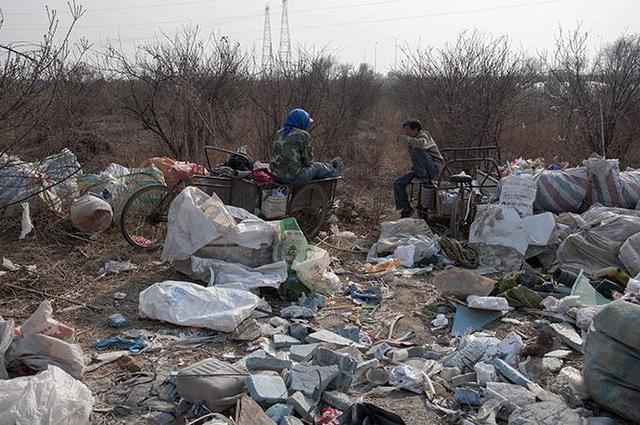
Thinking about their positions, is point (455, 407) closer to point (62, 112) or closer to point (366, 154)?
point (62, 112)

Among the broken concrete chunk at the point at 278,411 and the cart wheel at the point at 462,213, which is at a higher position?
the cart wheel at the point at 462,213

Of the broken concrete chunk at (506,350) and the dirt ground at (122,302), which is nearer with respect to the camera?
the dirt ground at (122,302)

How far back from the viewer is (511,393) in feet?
10.5

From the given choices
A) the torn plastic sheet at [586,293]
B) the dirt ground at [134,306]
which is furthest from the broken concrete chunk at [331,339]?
the torn plastic sheet at [586,293]

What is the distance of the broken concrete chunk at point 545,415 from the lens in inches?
114

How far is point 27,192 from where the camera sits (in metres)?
6.24

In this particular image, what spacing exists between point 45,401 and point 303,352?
5.28 feet

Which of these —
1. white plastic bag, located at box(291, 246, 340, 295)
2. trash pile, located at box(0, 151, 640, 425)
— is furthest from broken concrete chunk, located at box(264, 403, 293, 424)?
white plastic bag, located at box(291, 246, 340, 295)

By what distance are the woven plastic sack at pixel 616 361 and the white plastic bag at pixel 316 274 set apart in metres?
2.29

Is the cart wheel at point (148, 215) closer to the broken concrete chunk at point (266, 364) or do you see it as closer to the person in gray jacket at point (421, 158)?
the broken concrete chunk at point (266, 364)

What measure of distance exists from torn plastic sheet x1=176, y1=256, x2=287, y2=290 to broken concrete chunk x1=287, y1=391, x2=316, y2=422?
5.54 feet

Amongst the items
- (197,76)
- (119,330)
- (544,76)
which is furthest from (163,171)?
(544,76)

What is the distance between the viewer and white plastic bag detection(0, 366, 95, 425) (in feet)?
8.18

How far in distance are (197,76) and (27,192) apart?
5951mm
